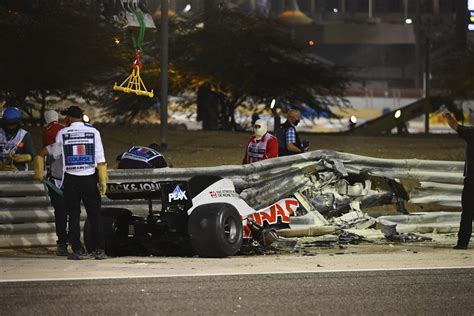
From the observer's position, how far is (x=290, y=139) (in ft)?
48.8

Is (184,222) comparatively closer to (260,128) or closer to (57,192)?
(57,192)

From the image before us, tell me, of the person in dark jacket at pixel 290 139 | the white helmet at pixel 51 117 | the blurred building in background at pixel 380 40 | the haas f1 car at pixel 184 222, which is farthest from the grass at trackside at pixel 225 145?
the blurred building in background at pixel 380 40

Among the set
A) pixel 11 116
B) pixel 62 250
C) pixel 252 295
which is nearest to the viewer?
pixel 252 295

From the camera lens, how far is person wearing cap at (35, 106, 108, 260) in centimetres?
1154

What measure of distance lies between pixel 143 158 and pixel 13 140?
1.84 m

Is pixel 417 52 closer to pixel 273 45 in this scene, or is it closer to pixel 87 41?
pixel 273 45

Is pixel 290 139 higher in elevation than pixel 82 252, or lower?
higher

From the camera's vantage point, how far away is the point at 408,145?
25.9 metres

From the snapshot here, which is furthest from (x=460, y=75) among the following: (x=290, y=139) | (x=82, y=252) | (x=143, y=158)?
(x=82, y=252)

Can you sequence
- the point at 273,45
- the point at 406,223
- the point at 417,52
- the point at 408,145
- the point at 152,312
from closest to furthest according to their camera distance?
1. the point at 152,312
2. the point at 406,223
3. the point at 408,145
4. the point at 273,45
5. the point at 417,52

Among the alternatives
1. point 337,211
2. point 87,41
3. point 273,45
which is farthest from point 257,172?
point 273,45

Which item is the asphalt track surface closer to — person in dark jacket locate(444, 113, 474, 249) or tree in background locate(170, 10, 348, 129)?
person in dark jacket locate(444, 113, 474, 249)

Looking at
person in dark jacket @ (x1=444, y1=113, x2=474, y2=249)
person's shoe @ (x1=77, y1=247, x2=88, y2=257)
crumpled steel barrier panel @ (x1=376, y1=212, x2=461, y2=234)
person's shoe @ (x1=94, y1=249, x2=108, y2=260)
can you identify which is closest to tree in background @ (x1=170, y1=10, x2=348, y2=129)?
crumpled steel barrier panel @ (x1=376, y1=212, x2=461, y2=234)

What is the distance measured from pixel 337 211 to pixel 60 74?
10063 mm
